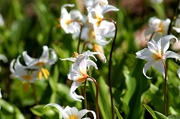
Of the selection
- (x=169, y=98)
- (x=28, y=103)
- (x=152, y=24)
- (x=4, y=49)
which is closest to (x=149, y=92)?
(x=169, y=98)

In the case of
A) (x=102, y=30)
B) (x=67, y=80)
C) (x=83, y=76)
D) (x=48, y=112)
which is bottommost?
(x=67, y=80)

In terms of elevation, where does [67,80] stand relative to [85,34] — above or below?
below

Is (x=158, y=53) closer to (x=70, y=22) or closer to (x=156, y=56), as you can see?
(x=156, y=56)

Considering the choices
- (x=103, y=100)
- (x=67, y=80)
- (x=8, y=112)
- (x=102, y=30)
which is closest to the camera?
(x=102, y=30)

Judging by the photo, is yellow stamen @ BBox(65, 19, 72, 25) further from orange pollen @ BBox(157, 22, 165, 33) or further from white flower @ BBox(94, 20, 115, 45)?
orange pollen @ BBox(157, 22, 165, 33)

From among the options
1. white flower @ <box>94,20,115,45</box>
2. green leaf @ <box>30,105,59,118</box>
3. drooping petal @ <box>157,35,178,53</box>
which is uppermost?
white flower @ <box>94,20,115,45</box>

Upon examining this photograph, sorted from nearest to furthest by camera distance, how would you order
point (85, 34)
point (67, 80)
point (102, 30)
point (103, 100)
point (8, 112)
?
point (102, 30) → point (103, 100) → point (8, 112) → point (85, 34) → point (67, 80)

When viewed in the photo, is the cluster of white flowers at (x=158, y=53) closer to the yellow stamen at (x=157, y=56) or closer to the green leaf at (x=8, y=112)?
the yellow stamen at (x=157, y=56)

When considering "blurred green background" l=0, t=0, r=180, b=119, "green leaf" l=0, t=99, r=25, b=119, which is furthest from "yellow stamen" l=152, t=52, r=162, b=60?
"green leaf" l=0, t=99, r=25, b=119

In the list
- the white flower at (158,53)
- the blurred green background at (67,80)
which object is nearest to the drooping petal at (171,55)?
the white flower at (158,53)

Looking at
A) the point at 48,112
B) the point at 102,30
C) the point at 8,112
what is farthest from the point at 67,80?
the point at 102,30

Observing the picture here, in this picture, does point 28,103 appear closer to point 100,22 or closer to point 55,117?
point 55,117
